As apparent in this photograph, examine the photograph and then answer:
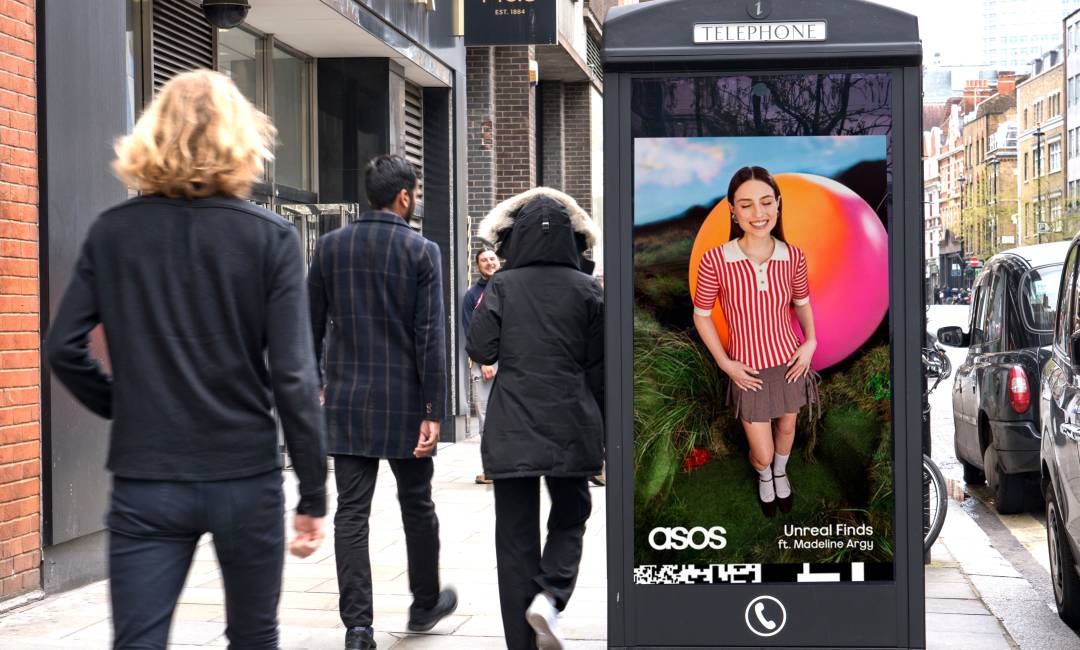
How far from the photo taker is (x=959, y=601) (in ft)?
22.3

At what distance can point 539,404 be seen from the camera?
5004 millimetres

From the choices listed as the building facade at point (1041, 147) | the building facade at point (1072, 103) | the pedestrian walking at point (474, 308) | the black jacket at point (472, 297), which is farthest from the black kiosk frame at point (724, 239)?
the building facade at point (1072, 103)

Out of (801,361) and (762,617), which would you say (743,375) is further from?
(762,617)

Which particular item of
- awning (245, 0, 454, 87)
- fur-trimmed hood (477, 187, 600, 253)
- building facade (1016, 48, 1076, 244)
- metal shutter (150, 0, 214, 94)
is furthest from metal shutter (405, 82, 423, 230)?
building facade (1016, 48, 1076, 244)

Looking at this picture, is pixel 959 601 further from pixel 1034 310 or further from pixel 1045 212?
pixel 1045 212

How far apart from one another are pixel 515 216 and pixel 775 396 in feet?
4.14

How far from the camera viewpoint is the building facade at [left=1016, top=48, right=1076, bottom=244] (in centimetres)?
8266

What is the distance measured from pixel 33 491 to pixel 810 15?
4.10 meters

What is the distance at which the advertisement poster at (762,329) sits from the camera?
15.6 feet

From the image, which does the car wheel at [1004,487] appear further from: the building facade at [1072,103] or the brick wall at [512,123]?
the building facade at [1072,103]

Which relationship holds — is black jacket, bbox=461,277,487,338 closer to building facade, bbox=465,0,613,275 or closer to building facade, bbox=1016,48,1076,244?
building facade, bbox=465,0,613,275

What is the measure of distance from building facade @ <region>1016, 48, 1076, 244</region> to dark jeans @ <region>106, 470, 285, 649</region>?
7877 centimetres

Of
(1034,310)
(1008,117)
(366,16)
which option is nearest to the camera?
(1034,310)

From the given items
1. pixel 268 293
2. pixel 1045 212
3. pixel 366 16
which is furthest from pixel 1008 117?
pixel 268 293
